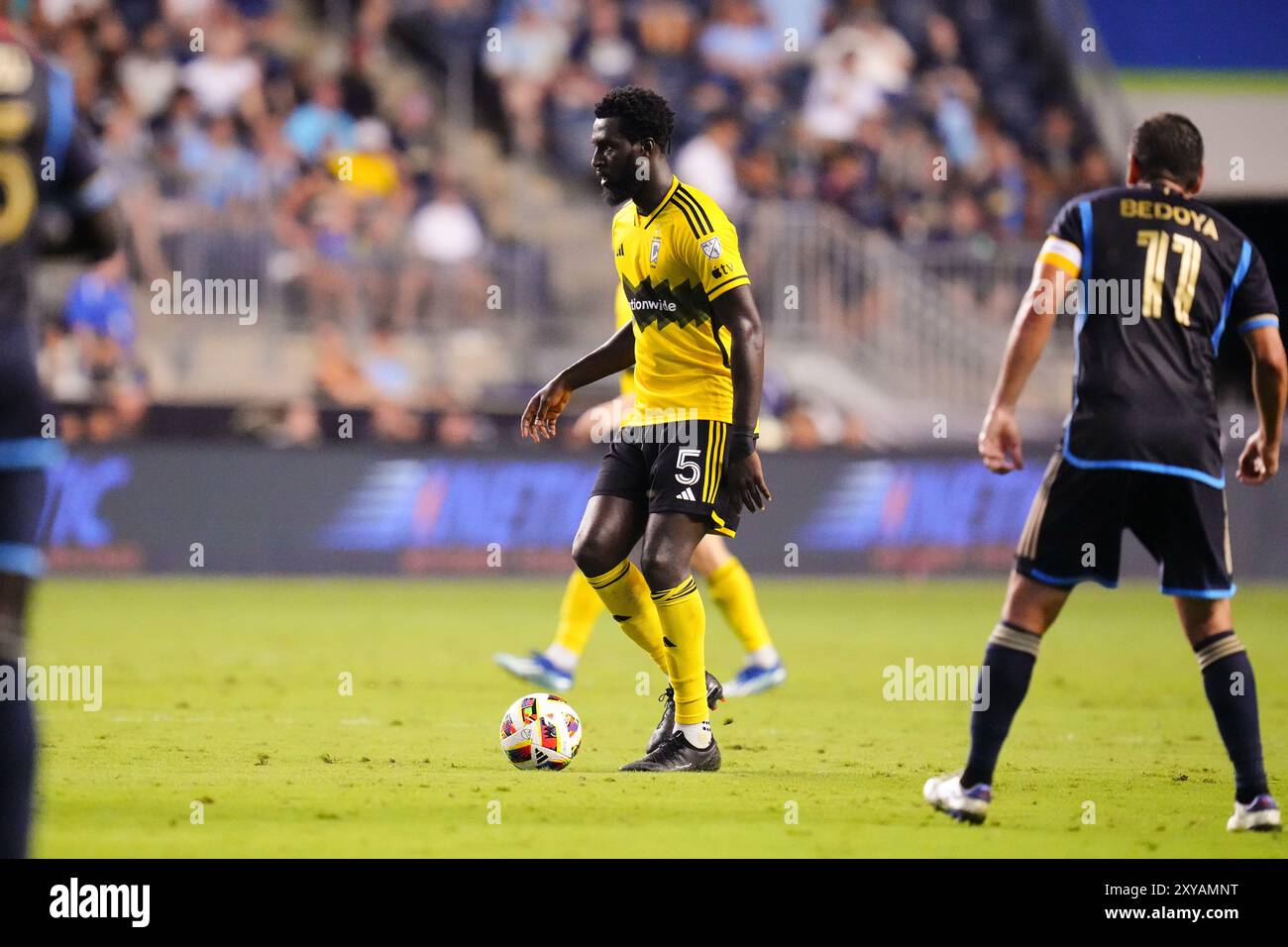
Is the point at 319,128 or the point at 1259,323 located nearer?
the point at 1259,323

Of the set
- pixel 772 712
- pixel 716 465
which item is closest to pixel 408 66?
pixel 772 712

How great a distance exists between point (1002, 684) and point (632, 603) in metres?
2.10

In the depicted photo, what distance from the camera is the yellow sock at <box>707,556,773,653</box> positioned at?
10.8 metres

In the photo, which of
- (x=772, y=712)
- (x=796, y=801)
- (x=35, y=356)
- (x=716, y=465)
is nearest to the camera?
(x=35, y=356)

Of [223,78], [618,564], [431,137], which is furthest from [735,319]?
[431,137]

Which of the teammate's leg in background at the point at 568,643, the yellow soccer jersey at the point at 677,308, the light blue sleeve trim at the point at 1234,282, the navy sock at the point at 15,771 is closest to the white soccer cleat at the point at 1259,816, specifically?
the light blue sleeve trim at the point at 1234,282

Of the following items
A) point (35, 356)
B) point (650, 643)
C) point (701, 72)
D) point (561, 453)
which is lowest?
point (650, 643)

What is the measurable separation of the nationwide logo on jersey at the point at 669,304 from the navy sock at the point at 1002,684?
2068 mm

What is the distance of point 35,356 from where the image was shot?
475cm

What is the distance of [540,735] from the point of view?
26.3ft

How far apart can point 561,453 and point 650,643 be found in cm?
1053

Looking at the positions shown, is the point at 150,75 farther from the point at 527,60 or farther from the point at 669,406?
the point at 669,406

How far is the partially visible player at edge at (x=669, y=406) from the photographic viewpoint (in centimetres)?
780
